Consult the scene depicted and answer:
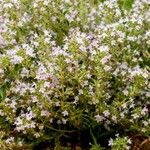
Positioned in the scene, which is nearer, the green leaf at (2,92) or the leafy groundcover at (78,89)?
the leafy groundcover at (78,89)

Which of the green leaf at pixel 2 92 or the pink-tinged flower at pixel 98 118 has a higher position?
the green leaf at pixel 2 92

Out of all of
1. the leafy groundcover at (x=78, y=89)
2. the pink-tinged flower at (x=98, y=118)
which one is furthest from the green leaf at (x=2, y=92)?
the pink-tinged flower at (x=98, y=118)

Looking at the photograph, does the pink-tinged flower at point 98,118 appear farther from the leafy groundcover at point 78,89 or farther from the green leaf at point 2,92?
the green leaf at point 2,92

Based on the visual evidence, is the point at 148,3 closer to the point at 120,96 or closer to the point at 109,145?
the point at 120,96

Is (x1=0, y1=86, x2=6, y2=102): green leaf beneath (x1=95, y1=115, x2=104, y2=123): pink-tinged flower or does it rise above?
above

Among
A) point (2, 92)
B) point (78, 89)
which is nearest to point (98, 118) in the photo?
point (78, 89)

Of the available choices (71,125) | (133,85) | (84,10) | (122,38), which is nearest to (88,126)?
(71,125)

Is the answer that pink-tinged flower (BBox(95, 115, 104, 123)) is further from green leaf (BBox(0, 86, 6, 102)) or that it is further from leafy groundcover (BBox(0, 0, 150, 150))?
green leaf (BBox(0, 86, 6, 102))

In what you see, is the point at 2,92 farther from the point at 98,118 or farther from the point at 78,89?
the point at 98,118

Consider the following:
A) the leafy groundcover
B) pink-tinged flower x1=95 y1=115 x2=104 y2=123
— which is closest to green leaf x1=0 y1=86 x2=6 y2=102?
the leafy groundcover
